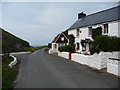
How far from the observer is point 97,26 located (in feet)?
71.9

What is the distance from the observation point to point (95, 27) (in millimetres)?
22328

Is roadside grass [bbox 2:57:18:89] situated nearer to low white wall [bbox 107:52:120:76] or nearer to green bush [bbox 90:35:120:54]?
low white wall [bbox 107:52:120:76]

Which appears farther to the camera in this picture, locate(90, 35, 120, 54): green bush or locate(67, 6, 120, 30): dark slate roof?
locate(67, 6, 120, 30): dark slate roof

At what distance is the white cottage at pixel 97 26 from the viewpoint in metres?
19.2

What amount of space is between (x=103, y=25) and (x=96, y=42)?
30.8 feet

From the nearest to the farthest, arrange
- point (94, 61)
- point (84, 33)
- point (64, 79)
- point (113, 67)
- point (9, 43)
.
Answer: point (64, 79) < point (113, 67) < point (94, 61) < point (84, 33) < point (9, 43)

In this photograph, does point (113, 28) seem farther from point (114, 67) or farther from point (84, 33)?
point (114, 67)

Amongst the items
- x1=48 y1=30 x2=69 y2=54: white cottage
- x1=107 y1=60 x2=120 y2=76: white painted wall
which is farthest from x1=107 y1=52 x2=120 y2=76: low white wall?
x1=48 y1=30 x2=69 y2=54: white cottage

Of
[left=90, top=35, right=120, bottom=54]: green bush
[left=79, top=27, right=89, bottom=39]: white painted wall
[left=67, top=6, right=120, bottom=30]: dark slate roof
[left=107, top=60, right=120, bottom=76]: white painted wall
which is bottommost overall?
[left=107, top=60, right=120, bottom=76]: white painted wall

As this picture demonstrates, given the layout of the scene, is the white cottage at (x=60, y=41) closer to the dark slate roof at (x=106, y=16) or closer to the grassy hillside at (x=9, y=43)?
the grassy hillside at (x=9, y=43)

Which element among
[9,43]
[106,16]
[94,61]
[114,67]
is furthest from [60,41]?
[114,67]

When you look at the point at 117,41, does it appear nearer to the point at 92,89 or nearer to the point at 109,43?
the point at 109,43

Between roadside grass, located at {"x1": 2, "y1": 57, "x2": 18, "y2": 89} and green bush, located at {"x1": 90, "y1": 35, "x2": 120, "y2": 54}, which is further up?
green bush, located at {"x1": 90, "y1": 35, "x2": 120, "y2": 54}

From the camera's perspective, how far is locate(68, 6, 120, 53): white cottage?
1918 centimetres
